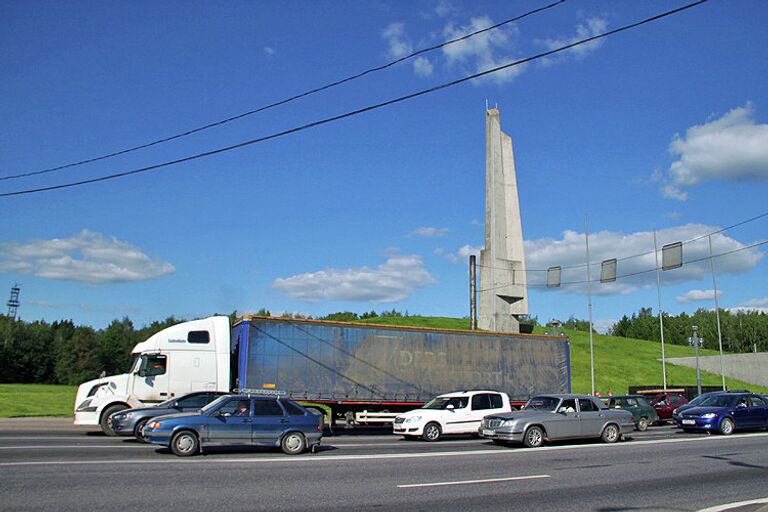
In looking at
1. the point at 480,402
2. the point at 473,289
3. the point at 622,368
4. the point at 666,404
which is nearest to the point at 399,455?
the point at 480,402

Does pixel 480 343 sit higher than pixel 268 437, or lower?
higher

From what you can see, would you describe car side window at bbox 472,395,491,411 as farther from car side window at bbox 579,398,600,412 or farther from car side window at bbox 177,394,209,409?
car side window at bbox 177,394,209,409

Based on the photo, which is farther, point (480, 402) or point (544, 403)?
point (480, 402)

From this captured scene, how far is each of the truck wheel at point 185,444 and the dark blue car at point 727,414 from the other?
58.0 feet

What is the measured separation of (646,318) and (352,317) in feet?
287

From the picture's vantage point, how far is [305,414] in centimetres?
1580

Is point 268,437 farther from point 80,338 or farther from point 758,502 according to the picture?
point 80,338

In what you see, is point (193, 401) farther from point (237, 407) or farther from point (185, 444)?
point (185, 444)

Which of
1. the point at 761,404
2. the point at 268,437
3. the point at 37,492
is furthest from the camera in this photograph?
the point at 761,404

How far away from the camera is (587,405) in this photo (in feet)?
62.6

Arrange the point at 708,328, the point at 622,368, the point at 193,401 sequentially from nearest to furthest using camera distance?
the point at 193,401, the point at 622,368, the point at 708,328

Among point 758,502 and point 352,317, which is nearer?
point 758,502

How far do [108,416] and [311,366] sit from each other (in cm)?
678

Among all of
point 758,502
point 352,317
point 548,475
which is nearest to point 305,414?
point 548,475
